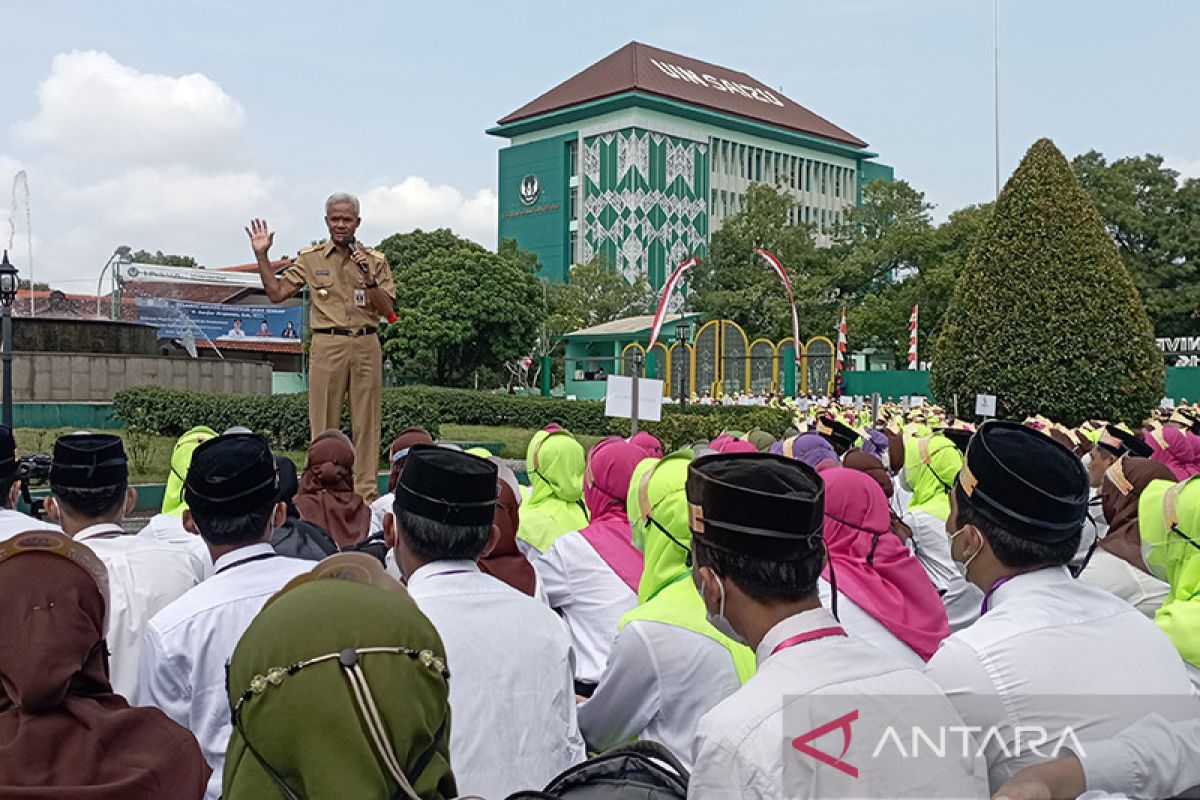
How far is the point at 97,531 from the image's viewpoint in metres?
3.87

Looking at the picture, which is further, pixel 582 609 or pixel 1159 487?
pixel 582 609

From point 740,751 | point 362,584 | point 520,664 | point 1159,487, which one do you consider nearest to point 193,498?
point 520,664

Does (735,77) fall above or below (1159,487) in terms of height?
above

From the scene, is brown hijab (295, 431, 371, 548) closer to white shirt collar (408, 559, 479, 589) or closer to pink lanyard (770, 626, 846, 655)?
white shirt collar (408, 559, 479, 589)

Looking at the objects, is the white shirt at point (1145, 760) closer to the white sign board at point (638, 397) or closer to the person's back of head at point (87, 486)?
the person's back of head at point (87, 486)

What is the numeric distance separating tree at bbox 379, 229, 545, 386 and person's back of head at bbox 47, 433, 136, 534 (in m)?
33.0

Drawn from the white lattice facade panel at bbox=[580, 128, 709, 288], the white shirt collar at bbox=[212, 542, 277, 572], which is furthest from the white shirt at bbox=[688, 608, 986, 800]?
the white lattice facade panel at bbox=[580, 128, 709, 288]

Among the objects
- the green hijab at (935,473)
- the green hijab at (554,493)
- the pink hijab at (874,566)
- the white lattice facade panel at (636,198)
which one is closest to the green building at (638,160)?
the white lattice facade panel at (636,198)

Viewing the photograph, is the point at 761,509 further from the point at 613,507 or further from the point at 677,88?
the point at 677,88

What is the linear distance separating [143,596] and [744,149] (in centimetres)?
6920

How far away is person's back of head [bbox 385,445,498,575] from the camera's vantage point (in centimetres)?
298

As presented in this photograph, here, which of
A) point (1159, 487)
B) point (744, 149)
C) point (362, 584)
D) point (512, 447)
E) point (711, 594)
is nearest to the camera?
point (362, 584)

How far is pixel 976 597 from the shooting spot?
15.9 feet

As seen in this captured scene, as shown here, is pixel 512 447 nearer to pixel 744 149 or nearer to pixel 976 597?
pixel 976 597
